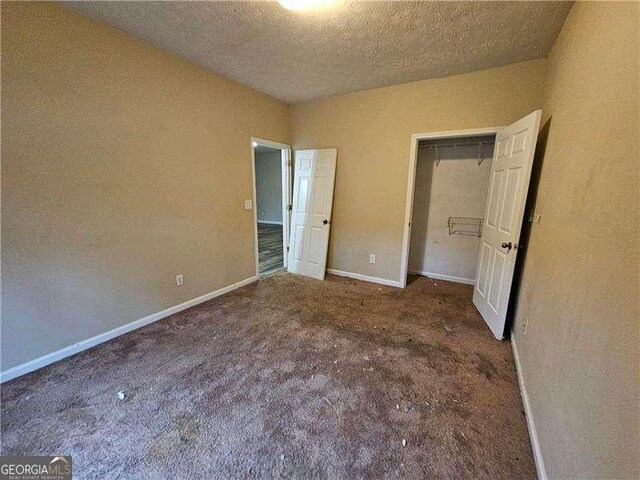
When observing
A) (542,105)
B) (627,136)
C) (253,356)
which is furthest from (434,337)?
(542,105)

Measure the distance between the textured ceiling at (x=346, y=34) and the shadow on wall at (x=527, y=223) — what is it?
81cm

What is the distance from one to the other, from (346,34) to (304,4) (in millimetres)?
514

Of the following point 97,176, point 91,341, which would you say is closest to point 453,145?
point 97,176

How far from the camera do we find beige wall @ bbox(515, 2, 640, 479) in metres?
0.79

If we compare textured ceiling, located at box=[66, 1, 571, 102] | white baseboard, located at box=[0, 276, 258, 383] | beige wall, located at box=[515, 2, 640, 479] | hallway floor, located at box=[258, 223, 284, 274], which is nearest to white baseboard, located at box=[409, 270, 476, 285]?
beige wall, located at box=[515, 2, 640, 479]

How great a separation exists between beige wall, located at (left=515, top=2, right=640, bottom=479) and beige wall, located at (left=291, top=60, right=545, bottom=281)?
0.98 meters

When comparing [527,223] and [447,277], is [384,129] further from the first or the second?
[447,277]

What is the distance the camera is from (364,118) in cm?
353

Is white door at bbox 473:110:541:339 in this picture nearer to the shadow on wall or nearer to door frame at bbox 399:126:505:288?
the shadow on wall

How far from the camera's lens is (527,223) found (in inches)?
96.3

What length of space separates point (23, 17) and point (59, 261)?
1631 millimetres

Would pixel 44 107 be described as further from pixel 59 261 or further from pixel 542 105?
pixel 542 105

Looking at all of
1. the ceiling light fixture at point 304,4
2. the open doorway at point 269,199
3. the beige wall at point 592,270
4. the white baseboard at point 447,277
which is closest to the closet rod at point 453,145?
the beige wall at point 592,270

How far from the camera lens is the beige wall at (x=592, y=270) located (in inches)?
31.0
